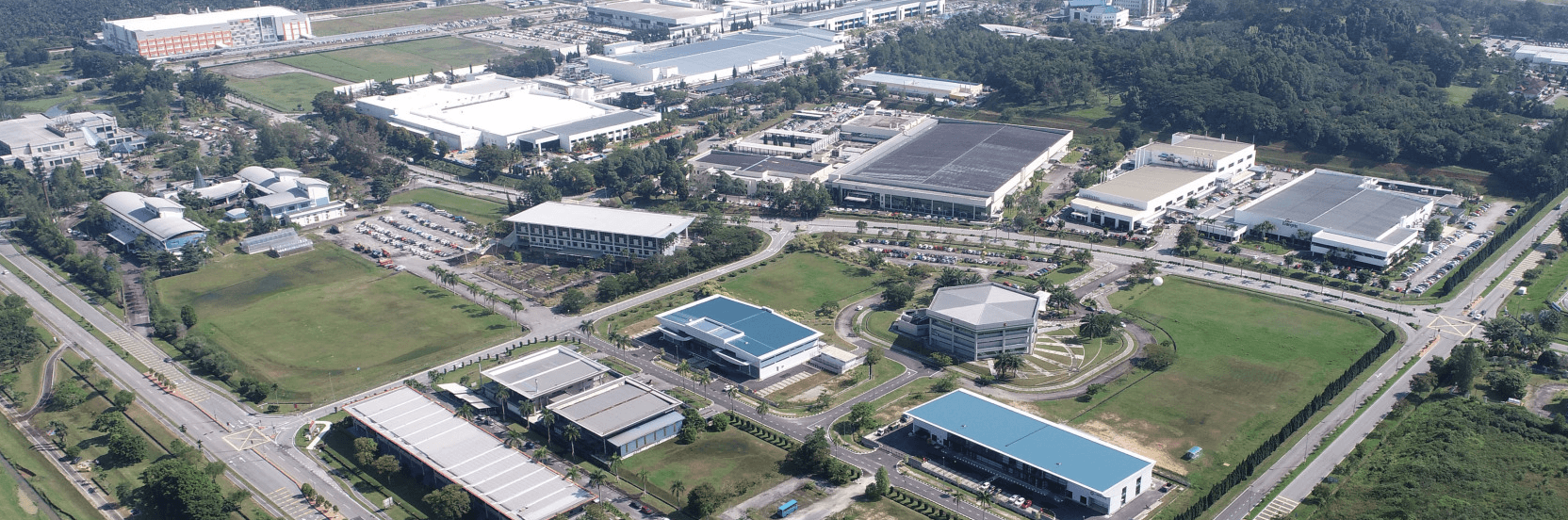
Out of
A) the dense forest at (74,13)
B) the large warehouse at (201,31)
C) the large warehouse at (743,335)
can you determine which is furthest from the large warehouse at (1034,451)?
the dense forest at (74,13)

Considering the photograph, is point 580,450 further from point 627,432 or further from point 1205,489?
point 1205,489

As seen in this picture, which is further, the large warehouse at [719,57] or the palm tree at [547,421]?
the large warehouse at [719,57]

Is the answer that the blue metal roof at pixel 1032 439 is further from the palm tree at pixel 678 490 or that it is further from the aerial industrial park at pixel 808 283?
the palm tree at pixel 678 490

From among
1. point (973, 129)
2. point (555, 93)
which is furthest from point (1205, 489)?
point (555, 93)

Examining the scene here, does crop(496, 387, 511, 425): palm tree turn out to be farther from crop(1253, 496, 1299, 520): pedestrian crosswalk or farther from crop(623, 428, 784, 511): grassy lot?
crop(1253, 496, 1299, 520): pedestrian crosswalk

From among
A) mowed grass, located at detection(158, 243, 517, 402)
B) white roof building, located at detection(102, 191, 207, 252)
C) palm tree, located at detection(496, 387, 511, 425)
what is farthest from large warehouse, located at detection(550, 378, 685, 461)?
white roof building, located at detection(102, 191, 207, 252)
